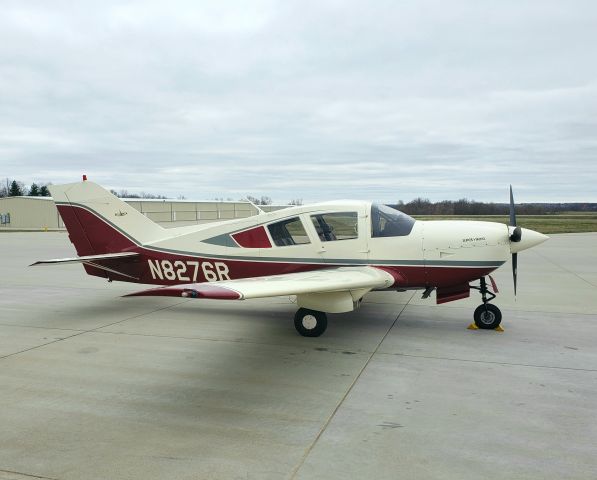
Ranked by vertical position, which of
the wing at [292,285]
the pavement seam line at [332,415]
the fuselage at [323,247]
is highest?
the fuselage at [323,247]

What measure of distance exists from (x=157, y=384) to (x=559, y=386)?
179 inches

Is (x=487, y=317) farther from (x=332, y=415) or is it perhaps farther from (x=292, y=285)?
(x=332, y=415)

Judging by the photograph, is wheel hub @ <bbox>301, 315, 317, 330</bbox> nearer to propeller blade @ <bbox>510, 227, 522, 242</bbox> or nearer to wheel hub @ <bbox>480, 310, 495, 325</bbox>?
wheel hub @ <bbox>480, 310, 495, 325</bbox>

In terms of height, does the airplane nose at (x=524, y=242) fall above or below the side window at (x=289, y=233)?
below

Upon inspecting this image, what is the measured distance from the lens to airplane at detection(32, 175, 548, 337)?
722cm

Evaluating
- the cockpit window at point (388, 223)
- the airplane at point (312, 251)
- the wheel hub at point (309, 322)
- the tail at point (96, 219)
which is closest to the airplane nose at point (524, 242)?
the airplane at point (312, 251)

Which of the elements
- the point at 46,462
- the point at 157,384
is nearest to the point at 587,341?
the point at 157,384

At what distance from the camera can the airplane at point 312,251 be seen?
7.22 meters

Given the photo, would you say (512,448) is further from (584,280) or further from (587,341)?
(584,280)

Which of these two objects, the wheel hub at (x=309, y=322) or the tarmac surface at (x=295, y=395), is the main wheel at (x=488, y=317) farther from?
the wheel hub at (x=309, y=322)

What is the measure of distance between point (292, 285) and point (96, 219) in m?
5.15

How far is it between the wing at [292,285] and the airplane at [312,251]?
0.07ft

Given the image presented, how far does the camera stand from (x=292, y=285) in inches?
255

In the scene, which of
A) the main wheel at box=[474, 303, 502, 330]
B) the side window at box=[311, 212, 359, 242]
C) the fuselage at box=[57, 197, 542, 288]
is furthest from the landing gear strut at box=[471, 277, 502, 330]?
the side window at box=[311, 212, 359, 242]
